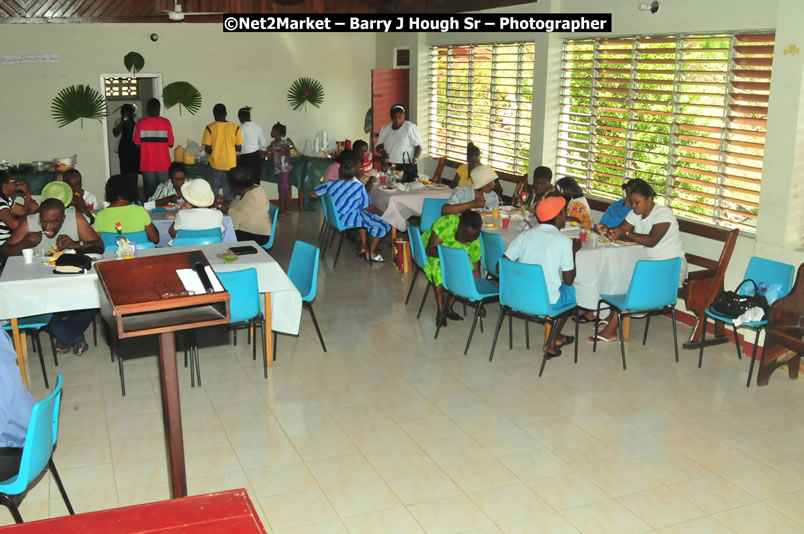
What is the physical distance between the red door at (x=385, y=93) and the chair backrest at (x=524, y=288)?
6950 mm

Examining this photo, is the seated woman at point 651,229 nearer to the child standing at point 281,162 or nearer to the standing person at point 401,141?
the standing person at point 401,141

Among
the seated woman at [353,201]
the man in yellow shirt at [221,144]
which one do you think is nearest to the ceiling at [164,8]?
the man in yellow shirt at [221,144]

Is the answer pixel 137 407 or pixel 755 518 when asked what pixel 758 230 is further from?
pixel 137 407

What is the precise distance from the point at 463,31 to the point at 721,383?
6.59 metres

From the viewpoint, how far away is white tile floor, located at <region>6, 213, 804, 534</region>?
4.09 meters

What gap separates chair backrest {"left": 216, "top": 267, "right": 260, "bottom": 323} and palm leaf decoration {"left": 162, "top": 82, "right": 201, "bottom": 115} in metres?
7.81

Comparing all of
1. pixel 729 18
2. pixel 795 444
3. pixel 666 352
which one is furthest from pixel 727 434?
pixel 729 18

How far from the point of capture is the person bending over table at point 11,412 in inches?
134

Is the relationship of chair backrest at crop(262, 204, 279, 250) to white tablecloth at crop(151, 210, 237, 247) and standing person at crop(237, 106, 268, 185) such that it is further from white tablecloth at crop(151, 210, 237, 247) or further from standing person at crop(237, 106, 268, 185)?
standing person at crop(237, 106, 268, 185)

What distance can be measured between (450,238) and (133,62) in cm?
779

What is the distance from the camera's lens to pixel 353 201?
29.0ft

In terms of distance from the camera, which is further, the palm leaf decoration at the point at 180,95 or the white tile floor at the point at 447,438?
the palm leaf decoration at the point at 180,95

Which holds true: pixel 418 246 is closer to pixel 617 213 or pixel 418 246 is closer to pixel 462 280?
pixel 462 280

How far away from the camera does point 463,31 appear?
423 inches
